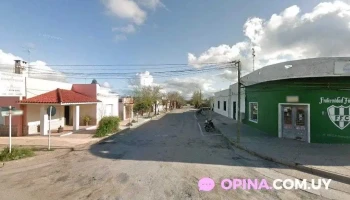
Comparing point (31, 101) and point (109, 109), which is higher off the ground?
point (31, 101)

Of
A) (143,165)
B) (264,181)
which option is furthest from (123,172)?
(264,181)

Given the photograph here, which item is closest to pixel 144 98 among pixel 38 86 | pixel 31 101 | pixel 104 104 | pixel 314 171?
pixel 104 104

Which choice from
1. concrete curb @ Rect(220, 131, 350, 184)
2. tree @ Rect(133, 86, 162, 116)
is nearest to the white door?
tree @ Rect(133, 86, 162, 116)

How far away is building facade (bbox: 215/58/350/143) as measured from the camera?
36.0ft

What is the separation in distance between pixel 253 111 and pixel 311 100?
713cm

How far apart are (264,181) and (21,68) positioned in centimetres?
1794

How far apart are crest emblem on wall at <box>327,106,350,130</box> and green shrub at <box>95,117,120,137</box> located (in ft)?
44.4

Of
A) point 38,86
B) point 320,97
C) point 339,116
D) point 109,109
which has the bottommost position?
point 109,109

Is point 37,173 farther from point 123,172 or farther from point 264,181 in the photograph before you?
point 264,181

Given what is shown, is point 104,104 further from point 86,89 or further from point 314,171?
point 314,171

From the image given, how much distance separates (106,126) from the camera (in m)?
15.0

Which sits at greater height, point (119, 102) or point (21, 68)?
point (21, 68)

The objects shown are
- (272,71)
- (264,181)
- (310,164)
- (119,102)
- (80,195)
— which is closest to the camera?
(80,195)

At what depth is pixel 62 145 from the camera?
11.4 meters
